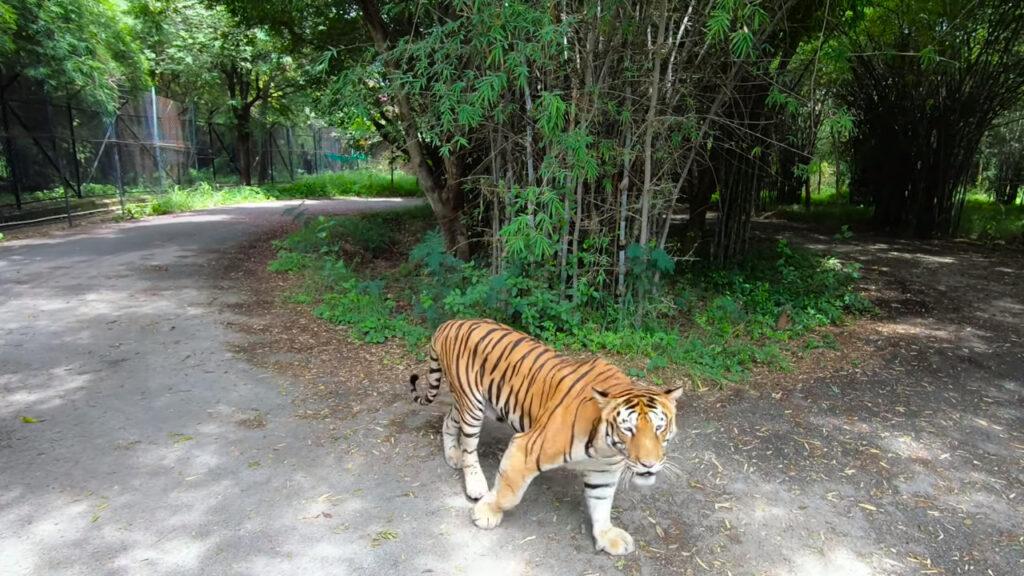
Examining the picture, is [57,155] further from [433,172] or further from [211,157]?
[433,172]

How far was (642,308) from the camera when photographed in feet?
18.5

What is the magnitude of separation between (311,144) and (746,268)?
23.3 meters

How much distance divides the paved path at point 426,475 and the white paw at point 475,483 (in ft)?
0.39

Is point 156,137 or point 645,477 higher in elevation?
point 156,137

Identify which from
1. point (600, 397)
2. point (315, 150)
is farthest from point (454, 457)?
point (315, 150)

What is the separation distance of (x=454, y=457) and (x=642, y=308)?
2788 millimetres

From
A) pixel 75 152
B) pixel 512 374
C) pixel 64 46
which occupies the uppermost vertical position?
pixel 64 46

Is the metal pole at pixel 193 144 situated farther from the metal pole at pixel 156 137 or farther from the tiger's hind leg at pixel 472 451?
the tiger's hind leg at pixel 472 451

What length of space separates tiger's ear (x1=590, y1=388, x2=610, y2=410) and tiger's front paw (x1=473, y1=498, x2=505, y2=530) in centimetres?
88

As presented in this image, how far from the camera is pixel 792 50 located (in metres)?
6.59

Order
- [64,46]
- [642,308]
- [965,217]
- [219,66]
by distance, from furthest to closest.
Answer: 1. [219,66]
2. [965,217]
3. [64,46]
4. [642,308]

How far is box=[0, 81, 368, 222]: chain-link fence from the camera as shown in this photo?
10.9 metres

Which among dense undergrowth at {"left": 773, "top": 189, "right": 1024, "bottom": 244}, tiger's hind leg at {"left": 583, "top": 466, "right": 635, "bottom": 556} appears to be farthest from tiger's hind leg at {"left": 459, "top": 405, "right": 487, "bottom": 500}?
dense undergrowth at {"left": 773, "top": 189, "right": 1024, "bottom": 244}

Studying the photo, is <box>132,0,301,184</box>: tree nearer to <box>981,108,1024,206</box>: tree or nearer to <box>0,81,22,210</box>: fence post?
<box>0,81,22,210</box>: fence post
